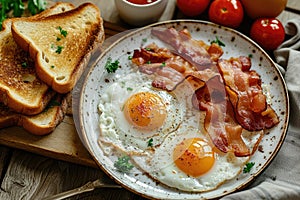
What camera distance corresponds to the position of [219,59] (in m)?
4.32

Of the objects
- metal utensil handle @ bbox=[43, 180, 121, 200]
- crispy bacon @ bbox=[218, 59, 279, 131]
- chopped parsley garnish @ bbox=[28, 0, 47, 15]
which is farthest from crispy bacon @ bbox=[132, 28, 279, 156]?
chopped parsley garnish @ bbox=[28, 0, 47, 15]

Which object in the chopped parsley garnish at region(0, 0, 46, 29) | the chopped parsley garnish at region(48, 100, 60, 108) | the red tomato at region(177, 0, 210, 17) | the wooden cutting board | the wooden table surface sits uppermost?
the red tomato at region(177, 0, 210, 17)

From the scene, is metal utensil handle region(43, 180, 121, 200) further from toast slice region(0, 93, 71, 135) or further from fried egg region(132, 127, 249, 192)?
toast slice region(0, 93, 71, 135)

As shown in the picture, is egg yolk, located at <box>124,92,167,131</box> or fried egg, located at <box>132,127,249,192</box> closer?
fried egg, located at <box>132,127,249,192</box>

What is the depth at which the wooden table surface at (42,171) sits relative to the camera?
3.94m

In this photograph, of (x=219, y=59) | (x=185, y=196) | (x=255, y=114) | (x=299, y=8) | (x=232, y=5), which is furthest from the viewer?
(x=299, y=8)

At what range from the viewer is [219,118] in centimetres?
393

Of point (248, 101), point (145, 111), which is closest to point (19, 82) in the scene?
point (145, 111)

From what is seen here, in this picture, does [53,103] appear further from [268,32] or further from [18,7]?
[268,32]

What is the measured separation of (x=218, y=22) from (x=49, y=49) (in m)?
1.52

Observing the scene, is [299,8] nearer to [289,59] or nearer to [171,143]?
[289,59]

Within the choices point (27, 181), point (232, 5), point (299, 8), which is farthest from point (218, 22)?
point (27, 181)

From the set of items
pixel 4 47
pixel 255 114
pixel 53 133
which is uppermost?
pixel 255 114

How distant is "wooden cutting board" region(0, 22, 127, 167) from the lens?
3979 mm
